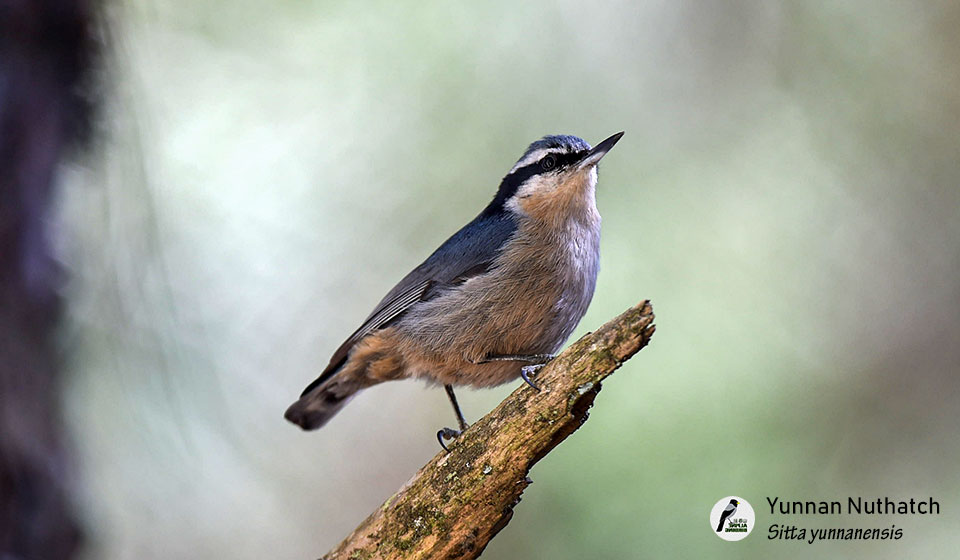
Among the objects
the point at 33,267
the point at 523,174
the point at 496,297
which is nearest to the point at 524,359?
the point at 496,297

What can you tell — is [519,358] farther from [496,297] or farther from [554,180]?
[554,180]

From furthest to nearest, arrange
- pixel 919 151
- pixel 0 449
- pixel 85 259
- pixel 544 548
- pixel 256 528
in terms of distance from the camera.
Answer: pixel 544 548 → pixel 919 151 → pixel 256 528 → pixel 85 259 → pixel 0 449

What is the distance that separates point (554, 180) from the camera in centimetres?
372

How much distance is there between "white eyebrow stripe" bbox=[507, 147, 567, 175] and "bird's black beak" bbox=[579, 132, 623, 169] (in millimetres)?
151

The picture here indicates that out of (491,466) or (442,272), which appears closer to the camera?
(491,466)

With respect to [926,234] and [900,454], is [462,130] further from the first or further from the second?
[900,454]

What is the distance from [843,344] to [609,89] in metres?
1.55

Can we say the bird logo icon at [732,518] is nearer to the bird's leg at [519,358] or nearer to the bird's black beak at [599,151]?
the bird's leg at [519,358]

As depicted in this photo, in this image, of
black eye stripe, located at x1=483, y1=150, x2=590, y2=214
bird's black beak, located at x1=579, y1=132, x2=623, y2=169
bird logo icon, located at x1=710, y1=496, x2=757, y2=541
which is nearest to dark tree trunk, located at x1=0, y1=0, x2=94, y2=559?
black eye stripe, located at x1=483, y1=150, x2=590, y2=214

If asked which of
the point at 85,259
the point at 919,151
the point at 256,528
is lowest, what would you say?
the point at 256,528

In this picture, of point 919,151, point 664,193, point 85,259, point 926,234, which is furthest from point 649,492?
point 85,259

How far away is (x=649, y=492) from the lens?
146 inches

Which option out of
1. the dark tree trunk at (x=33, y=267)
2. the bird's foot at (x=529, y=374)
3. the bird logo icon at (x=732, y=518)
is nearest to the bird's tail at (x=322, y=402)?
the dark tree trunk at (x=33, y=267)

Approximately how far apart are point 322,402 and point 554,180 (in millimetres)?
1448
